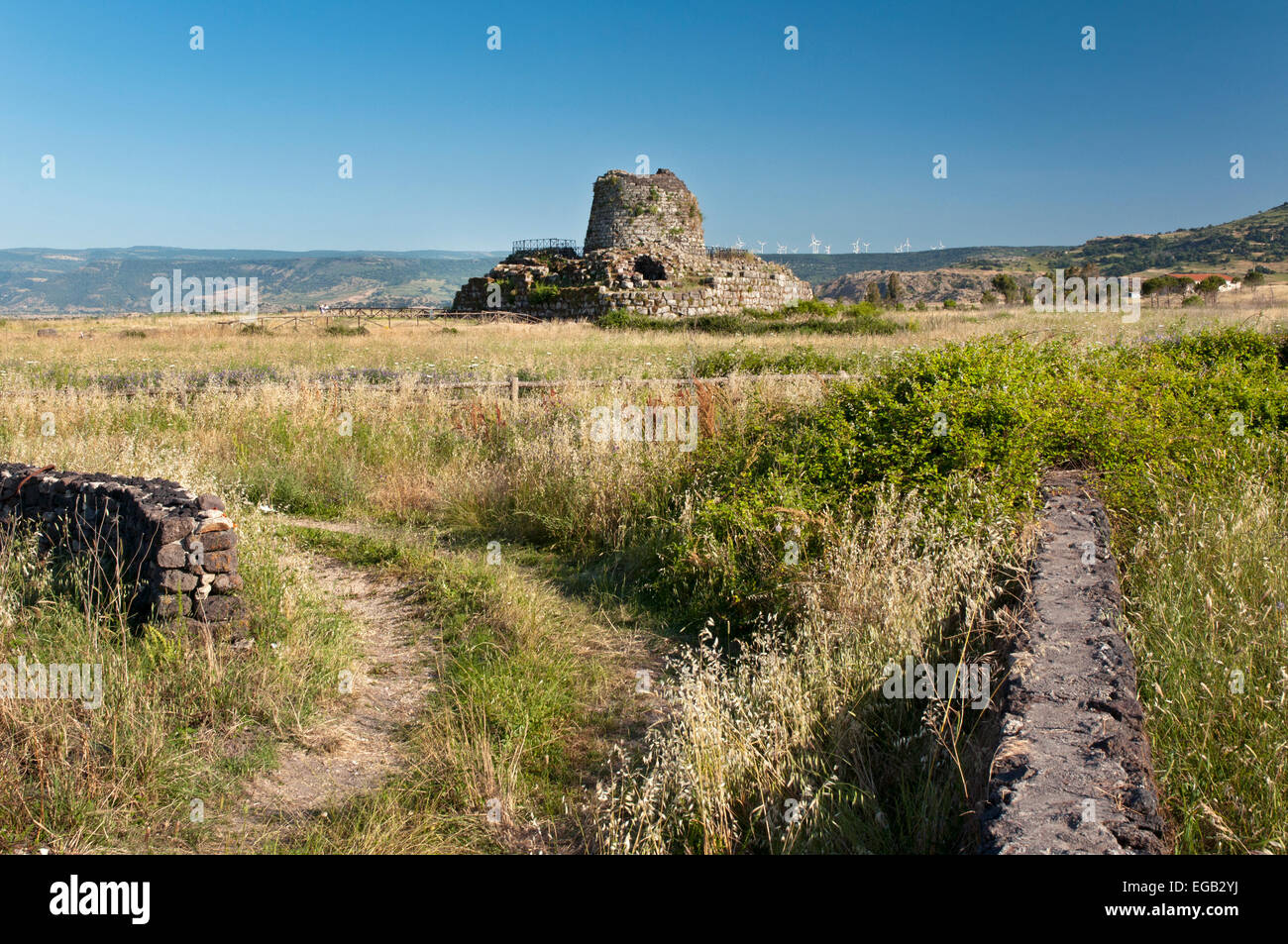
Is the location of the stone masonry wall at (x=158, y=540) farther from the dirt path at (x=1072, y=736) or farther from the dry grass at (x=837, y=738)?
the dirt path at (x=1072, y=736)

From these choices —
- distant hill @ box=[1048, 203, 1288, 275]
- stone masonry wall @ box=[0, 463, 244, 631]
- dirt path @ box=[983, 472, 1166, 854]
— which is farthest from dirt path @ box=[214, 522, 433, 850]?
distant hill @ box=[1048, 203, 1288, 275]

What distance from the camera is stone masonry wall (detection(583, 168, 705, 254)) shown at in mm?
39156

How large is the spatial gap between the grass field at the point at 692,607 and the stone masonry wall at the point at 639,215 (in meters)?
30.5

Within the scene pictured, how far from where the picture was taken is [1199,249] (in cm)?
9119

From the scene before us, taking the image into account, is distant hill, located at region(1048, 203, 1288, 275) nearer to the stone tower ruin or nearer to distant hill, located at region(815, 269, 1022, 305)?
distant hill, located at region(815, 269, 1022, 305)

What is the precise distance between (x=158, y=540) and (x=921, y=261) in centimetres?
15032

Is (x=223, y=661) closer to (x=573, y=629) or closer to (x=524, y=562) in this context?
(x=573, y=629)

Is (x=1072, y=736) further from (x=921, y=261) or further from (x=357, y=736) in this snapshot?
(x=921, y=261)

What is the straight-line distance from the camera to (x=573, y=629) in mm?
5621

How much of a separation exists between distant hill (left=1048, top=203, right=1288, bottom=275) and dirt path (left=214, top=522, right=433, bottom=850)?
94.3 metres

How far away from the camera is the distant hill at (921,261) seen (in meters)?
122

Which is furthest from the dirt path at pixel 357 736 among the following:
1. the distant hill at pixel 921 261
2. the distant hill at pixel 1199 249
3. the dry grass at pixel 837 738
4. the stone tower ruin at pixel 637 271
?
the distant hill at pixel 921 261
